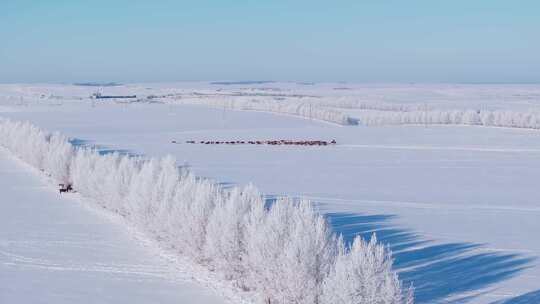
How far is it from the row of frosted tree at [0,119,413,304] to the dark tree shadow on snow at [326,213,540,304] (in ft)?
1.92

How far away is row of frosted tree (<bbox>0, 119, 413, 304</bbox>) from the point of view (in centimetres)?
842

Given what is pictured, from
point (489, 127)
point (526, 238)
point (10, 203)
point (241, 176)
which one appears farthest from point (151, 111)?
point (526, 238)

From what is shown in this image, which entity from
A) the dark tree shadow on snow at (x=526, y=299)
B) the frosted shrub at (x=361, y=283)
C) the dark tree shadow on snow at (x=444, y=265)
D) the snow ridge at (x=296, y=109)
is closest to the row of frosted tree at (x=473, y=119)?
the snow ridge at (x=296, y=109)

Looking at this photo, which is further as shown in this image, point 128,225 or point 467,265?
point 128,225

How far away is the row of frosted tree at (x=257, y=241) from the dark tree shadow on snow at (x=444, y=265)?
585 mm

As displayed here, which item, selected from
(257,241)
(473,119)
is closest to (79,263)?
(257,241)

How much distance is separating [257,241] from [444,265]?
154 inches

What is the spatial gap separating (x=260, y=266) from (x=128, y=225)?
24.1ft

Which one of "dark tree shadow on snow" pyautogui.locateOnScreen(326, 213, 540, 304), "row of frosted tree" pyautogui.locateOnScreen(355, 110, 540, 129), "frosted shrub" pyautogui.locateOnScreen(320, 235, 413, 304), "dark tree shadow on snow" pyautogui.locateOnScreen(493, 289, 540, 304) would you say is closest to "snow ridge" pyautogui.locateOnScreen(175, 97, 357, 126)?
"row of frosted tree" pyautogui.locateOnScreen(355, 110, 540, 129)

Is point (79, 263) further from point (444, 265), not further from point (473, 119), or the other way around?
point (473, 119)

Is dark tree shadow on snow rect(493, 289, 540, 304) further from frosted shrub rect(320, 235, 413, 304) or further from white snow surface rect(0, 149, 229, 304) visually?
white snow surface rect(0, 149, 229, 304)

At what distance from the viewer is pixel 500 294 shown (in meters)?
10.7

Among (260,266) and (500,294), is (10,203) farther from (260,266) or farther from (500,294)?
(500,294)

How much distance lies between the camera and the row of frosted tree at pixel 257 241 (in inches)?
332
